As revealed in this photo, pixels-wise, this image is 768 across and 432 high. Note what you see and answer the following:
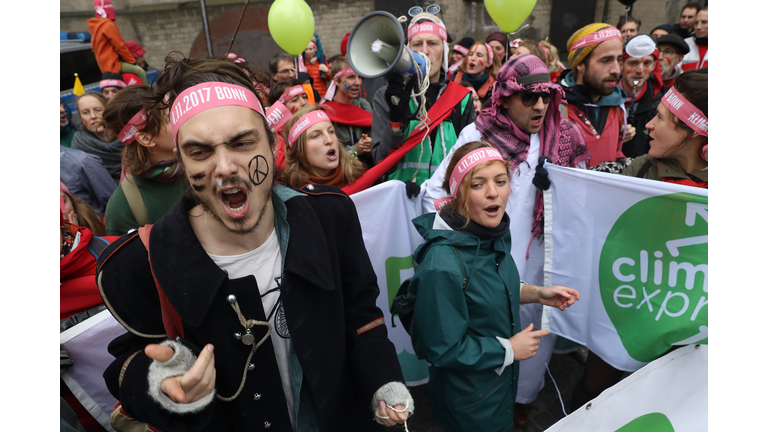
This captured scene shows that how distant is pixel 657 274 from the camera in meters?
2.15

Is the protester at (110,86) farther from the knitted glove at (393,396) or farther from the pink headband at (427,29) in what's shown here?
the knitted glove at (393,396)

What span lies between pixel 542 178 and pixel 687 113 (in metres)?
0.82

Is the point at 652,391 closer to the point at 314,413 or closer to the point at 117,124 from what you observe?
the point at 314,413

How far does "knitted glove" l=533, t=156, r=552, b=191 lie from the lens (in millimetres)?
2695

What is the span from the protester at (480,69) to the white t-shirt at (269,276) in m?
4.61

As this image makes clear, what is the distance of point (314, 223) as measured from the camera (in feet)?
5.03

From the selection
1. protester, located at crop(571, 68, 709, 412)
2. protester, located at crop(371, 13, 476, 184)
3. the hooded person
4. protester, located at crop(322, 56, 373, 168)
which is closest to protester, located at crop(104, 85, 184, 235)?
protester, located at crop(371, 13, 476, 184)

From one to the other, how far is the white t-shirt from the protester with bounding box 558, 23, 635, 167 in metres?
2.88

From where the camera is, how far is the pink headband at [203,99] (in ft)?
4.41

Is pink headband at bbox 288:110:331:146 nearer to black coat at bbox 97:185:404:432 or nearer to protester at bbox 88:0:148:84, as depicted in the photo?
black coat at bbox 97:185:404:432

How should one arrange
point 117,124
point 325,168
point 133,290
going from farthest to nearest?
1. point 325,168
2. point 117,124
3. point 133,290

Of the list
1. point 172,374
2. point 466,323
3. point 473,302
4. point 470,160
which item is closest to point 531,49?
point 470,160

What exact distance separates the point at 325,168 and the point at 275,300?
182 cm

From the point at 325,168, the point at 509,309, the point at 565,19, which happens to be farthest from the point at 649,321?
the point at 565,19
